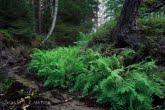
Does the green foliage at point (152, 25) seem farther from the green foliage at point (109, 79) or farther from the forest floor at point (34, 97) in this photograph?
the forest floor at point (34, 97)

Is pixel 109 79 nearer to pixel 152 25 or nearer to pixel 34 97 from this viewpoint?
pixel 34 97

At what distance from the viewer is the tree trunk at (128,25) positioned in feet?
35.3

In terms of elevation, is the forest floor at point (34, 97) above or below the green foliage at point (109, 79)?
below

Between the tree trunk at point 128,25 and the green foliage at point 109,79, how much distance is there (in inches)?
33.6

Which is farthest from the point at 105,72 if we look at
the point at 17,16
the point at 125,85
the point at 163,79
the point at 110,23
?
the point at 17,16

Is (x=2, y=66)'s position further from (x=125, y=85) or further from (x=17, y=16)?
(x=125, y=85)

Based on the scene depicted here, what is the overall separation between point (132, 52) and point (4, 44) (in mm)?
8895

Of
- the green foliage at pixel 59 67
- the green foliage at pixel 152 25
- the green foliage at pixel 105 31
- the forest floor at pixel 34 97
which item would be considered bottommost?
the forest floor at pixel 34 97

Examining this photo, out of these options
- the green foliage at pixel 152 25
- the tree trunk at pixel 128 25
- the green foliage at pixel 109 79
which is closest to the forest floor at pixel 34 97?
the green foliage at pixel 109 79

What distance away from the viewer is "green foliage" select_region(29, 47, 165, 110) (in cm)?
741

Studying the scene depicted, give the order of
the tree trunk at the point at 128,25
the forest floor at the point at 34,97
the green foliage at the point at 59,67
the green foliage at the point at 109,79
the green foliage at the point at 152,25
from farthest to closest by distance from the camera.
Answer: the green foliage at the point at 152,25 → the tree trunk at the point at 128,25 → the green foliage at the point at 59,67 → the forest floor at the point at 34,97 → the green foliage at the point at 109,79

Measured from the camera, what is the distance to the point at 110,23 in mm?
13398

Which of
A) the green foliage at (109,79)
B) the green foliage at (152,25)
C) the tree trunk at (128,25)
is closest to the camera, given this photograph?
the green foliage at (109,79)

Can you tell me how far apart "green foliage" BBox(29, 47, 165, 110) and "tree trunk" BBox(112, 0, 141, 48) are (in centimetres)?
85
